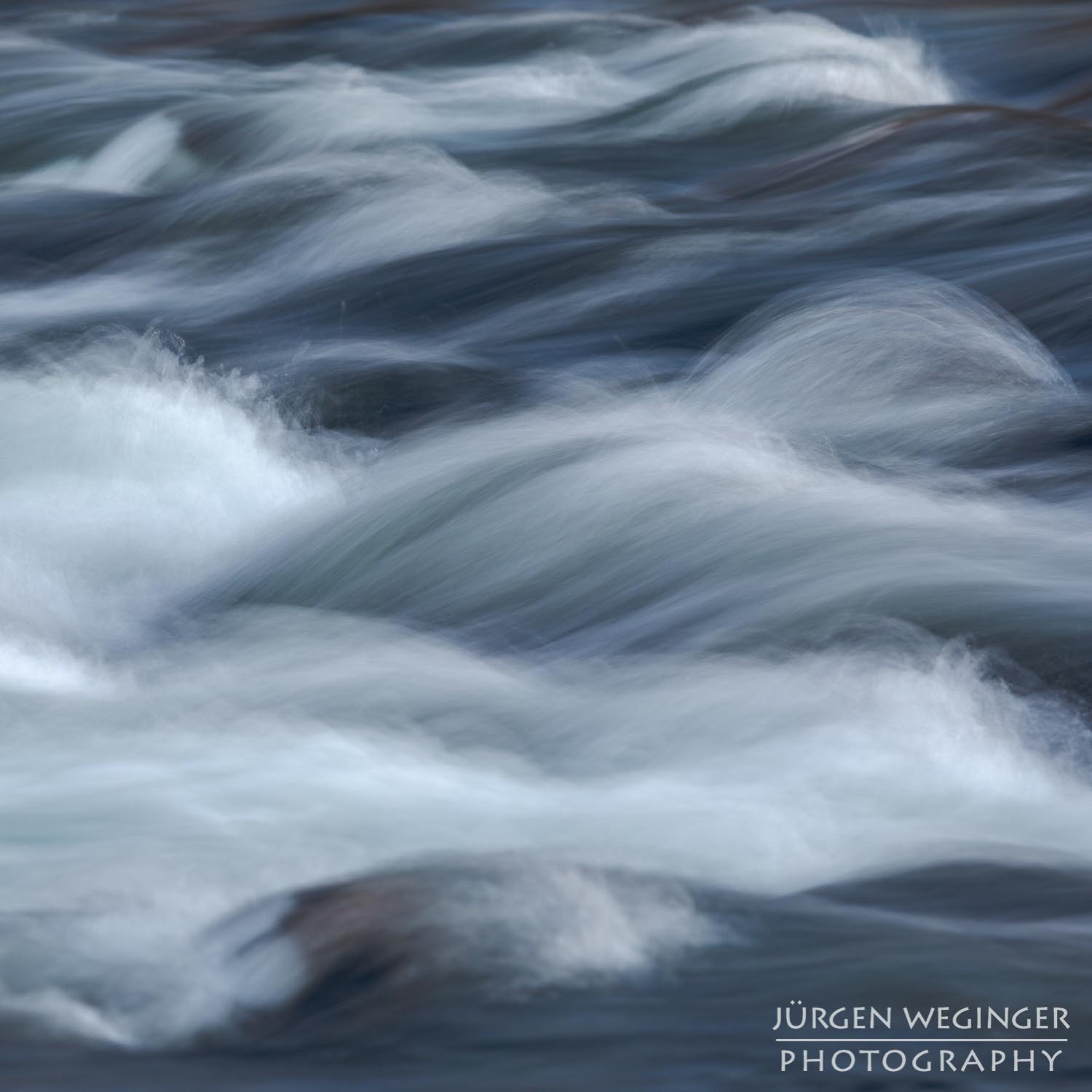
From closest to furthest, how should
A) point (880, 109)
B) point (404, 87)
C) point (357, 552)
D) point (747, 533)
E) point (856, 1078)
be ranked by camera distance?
point (856, 1078)
point (747, 533)
point (357, 552)
point (880, 109)
point (404, 87)

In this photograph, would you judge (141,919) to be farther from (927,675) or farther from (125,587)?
(125,587)

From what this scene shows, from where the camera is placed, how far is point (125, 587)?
474 centimetres

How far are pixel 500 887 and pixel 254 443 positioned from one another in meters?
2.81

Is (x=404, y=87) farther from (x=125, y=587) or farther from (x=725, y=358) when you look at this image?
(x=125, y=587)

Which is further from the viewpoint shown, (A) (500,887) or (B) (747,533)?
(B) (747,533)

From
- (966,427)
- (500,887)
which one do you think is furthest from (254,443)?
(500,887)

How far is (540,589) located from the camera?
14.4 feet

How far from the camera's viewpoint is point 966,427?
16.3ft

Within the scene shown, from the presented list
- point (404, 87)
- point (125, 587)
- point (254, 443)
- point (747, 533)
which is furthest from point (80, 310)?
point (404, 87)

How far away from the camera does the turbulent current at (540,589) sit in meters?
2.59

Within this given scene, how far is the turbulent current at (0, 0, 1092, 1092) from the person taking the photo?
259 cm

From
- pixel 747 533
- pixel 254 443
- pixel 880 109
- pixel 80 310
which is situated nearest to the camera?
pixel 747 533

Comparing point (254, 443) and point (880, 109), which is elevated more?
point (880, 109)

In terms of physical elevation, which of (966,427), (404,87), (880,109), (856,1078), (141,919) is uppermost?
(404,87)
